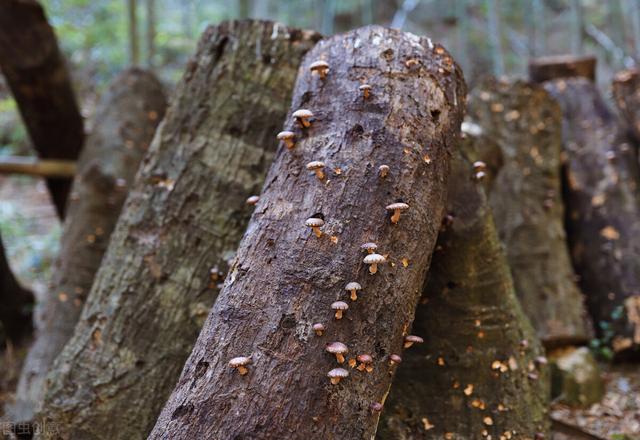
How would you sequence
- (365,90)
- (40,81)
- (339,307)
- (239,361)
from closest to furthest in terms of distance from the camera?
(239,361)
(339,307)
(365,90)
(40,81)

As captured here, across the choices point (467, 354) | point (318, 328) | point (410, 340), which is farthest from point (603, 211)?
point (318, 328)

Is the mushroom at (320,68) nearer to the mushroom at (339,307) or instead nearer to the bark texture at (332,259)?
the bark texture at (332,259)

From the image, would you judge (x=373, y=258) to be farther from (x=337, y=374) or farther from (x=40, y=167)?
(x=40, y=167)

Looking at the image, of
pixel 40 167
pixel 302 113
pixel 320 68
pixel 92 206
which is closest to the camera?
pixel 302 113

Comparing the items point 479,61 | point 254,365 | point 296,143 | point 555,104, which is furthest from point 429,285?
point 479,61

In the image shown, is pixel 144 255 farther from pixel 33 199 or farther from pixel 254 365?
pixel 33 199

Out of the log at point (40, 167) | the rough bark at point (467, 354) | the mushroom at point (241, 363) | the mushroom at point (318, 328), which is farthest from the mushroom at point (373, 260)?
the log at point (40, 167)
